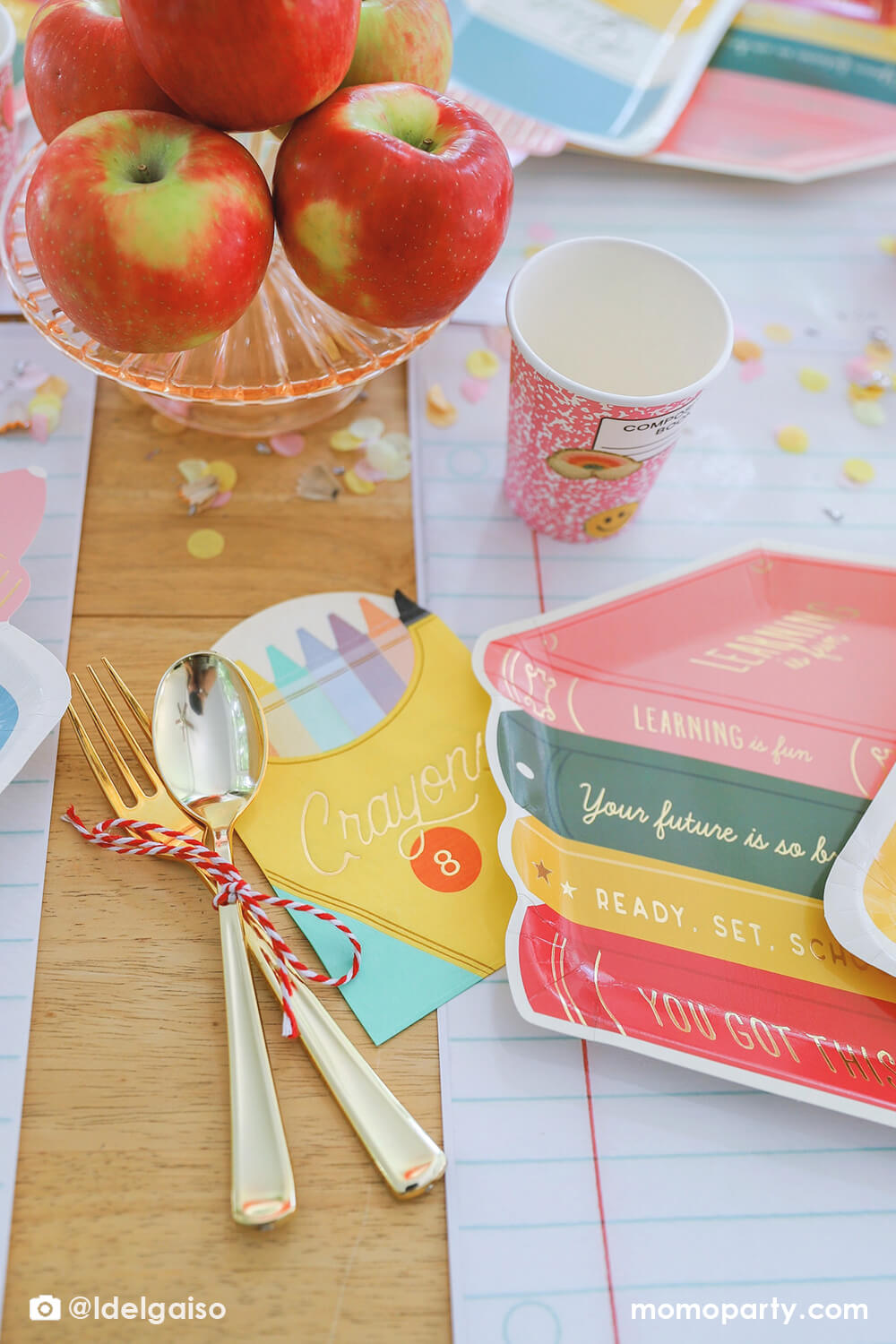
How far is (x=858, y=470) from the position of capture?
2.16 ft

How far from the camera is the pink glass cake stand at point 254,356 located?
52 centimetres

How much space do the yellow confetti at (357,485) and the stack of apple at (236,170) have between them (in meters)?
0.13

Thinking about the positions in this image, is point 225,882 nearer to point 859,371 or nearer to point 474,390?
point 474,390

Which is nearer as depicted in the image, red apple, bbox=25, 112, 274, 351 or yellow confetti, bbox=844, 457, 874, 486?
red apple, bbox=25, 112, 274, 351

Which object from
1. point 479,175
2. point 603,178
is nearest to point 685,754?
point 479,175

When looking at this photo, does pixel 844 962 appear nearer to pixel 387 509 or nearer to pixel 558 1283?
pixel 558 1283

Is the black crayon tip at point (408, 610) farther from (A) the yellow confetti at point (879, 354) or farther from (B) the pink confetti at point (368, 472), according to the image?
(A) the yellow confetti at point (879, 354)

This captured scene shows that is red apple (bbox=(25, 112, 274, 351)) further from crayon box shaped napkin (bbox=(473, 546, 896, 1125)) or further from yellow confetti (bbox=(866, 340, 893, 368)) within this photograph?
yellow confetti (bbox=(866, 340, 893, 368))

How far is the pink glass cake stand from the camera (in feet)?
1.70

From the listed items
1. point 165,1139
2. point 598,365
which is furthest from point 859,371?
point 165,1139

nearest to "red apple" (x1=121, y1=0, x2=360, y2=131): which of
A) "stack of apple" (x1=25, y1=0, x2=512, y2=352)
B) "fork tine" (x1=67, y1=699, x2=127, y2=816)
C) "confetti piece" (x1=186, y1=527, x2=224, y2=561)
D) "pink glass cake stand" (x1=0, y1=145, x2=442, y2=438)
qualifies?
"stack of apple" (x1=25, y1=0, x2=512, y2=352)

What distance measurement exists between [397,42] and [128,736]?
16.7 inches

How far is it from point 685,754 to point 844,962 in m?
0.14

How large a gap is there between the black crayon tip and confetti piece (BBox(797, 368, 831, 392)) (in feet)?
1.18
